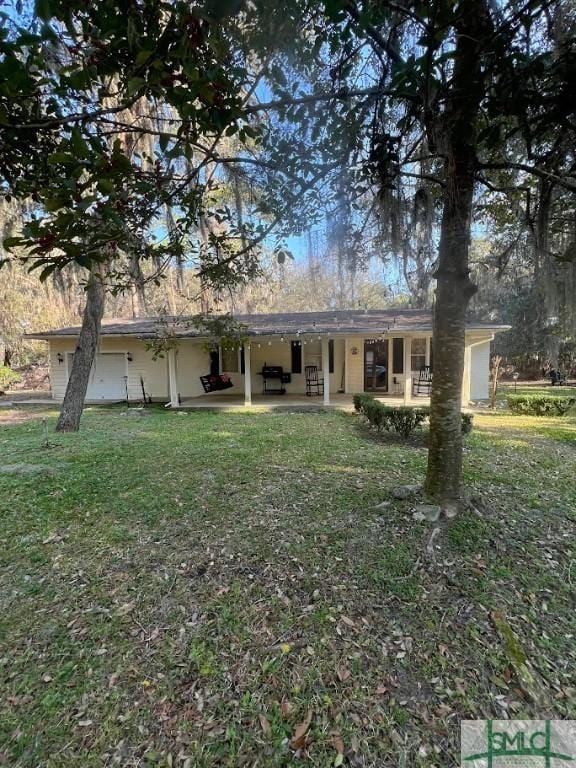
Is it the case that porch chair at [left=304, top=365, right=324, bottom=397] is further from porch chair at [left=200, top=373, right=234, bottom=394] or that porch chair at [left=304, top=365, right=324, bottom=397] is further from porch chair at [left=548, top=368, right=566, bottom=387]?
porch chair at [left=548, top=368, right=566, bottom=387]

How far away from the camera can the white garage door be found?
13.1 metres

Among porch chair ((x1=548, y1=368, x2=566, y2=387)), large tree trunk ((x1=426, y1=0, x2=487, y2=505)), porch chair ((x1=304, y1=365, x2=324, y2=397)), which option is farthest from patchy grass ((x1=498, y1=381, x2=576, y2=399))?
large tree trunk ((x1=426, y1=0, x2=487, y2=505))

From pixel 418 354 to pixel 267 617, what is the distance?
11873 mm

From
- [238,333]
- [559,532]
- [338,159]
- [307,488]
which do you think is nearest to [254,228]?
[338,159]

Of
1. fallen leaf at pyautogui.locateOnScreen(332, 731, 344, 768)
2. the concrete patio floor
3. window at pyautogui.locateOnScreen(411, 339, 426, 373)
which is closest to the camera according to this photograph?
fallen leaf at pyautogui.locateOnScreen(332, 731, 344, 768)

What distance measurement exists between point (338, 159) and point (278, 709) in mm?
3708

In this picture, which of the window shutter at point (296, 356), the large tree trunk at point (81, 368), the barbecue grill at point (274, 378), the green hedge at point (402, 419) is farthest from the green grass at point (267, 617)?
the window shutter at point (296, 356)

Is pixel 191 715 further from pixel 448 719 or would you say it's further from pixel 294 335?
pixel 294 335

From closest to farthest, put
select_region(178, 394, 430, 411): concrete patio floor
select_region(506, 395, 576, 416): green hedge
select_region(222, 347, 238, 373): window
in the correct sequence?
select_region(506, 395, 576, 416): green hedge
select_region(178, 394, 430, 411): concrete patio floor
select_region(222, 347, 238, 373): window

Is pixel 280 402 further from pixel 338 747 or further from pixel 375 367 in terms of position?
pixel 338 747

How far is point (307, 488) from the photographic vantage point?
13.7 feet

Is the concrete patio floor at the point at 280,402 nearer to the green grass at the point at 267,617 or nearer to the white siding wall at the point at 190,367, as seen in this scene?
the white siding wall at the point at 190,367

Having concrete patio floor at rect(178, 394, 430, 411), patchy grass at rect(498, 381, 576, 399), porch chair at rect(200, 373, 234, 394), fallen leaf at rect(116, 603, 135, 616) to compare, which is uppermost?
porch chair at rect(200, 373, 234, 394)

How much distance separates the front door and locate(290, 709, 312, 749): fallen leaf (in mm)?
11702
